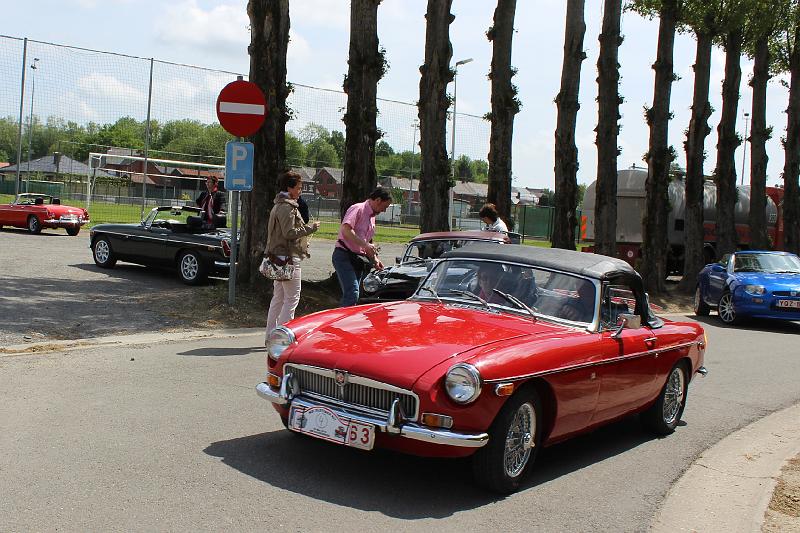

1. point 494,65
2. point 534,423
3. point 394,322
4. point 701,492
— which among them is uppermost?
point 494,65

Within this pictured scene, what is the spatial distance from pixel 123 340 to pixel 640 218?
72.4 ft

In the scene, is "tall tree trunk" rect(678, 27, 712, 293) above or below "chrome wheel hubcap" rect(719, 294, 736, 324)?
above

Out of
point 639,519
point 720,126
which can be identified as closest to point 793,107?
point 720,126

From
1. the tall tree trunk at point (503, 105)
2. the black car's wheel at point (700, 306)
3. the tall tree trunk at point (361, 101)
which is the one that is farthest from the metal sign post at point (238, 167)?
the black car's wheel at point (700, 306)

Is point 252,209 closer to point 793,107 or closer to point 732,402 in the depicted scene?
point 732,402

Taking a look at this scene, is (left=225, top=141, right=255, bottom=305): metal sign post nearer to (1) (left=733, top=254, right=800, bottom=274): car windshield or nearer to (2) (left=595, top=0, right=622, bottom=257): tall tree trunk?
(1) (left=733, top=254, right=800, bottom=274): car windshield

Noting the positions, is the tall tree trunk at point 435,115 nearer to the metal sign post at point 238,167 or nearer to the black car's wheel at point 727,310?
the black car's wheel at point 727,310

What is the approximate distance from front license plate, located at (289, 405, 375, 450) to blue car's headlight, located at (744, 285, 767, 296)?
13.2 metres

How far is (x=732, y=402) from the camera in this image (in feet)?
30.1

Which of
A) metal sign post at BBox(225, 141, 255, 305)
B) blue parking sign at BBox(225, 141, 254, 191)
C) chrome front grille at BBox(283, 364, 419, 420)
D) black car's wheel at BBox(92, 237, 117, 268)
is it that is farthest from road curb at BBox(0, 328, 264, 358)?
black car's wheel at BBox(92, 237, 117, 268)

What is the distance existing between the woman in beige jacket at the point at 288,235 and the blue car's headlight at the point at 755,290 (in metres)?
10.1

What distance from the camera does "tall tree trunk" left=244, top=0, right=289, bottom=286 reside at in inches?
536

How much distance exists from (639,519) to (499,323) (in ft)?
5.10

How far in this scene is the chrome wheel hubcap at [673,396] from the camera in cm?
749
